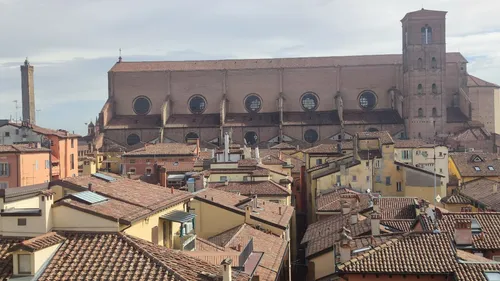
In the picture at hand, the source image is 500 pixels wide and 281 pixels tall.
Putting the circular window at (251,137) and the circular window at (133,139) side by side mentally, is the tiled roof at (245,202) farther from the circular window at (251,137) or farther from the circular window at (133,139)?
the circular window at (133,139)

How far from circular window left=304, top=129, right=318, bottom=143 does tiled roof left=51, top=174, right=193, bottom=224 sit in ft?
208

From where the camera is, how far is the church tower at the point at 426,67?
3214 inches

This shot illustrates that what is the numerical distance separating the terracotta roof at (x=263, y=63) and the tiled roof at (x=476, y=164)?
1434 inches

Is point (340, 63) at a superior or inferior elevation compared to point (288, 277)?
superior

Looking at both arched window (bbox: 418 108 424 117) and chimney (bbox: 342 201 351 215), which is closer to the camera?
chimney (bbox: 342 201 351 215)

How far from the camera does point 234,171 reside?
39.0m

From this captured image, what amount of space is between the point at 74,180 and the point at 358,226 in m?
11.1

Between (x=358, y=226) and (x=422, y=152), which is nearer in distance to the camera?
(x=358, y=226)

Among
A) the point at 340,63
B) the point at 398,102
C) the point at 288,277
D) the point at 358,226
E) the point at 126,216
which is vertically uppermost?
the point at 340,63

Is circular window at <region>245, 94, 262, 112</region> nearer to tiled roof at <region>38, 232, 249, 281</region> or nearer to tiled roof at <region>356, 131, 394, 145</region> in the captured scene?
tiled roof at <region>356, 131, 394, 145</region>

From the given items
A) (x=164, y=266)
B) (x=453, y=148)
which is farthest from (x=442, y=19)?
(x=164, y=266)

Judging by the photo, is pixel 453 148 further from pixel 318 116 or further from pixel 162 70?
pixel 162 70

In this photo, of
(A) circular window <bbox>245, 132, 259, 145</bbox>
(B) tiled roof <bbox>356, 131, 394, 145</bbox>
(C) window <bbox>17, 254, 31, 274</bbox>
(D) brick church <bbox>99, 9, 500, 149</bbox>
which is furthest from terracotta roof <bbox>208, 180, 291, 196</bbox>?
(A) circular window <bbox>245, 132, 259, 145</bbox>

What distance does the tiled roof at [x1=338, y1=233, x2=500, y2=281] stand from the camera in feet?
48.8
